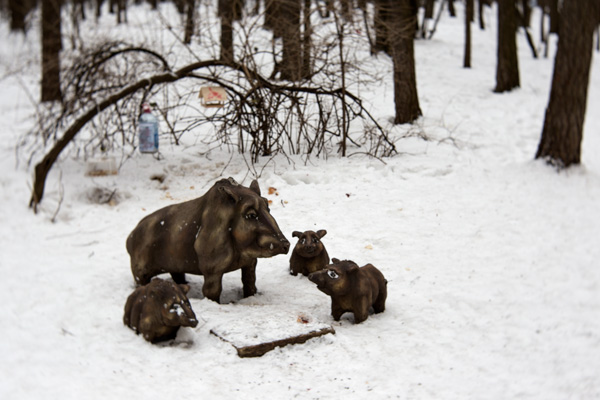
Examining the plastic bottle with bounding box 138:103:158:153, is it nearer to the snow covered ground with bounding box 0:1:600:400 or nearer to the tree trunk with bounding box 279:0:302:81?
the snow covered ground with bounding box 0:1:600:400

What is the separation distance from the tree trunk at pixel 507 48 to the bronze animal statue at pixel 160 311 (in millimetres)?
11936

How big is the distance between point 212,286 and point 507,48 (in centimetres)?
1161

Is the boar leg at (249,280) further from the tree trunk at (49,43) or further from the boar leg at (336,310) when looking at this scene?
the tree trunk at (49,43)

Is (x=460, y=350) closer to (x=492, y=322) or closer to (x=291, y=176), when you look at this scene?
(x=492, y=322)

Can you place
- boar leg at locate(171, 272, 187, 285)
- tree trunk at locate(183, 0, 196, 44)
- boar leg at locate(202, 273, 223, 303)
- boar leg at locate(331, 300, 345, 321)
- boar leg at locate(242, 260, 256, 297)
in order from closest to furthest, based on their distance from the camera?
boar leg at locate(331, 300, 345, 321), boar leg at locate(202, 273, 223, 303), boar leg at locate(242, 260, 256, 297), boar leg at locate(171, 272, 187, 285), tree trunk at locate(183, 0, 196, 44)

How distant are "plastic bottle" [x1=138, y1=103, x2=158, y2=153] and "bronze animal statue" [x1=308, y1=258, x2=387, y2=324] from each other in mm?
4272

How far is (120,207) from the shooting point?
7.58 meters

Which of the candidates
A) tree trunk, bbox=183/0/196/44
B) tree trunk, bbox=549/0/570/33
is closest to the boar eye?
tree trunk, bbox=183/0/196/44

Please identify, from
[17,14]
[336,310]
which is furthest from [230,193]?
[17,14]

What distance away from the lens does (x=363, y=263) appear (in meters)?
→ 6.04

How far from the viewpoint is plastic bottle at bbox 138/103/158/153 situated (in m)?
8.21

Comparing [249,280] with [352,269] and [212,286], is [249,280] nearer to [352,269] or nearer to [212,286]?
[212,286]

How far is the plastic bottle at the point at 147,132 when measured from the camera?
821 cm

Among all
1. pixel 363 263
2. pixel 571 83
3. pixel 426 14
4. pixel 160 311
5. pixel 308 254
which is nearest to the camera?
pixel 160 311
